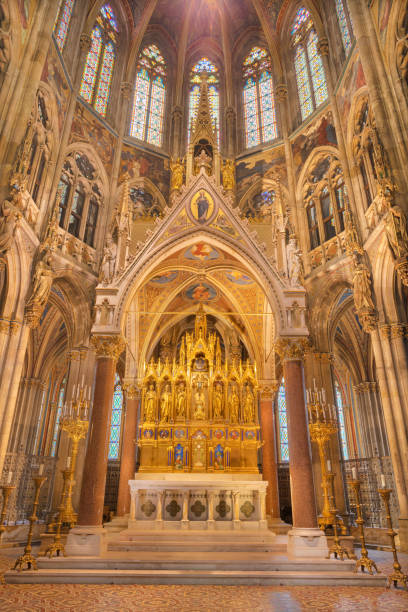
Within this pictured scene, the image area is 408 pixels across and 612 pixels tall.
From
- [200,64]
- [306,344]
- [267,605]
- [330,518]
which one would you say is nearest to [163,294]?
[306,344]

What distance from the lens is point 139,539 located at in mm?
12508

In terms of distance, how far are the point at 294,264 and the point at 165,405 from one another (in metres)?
8.03

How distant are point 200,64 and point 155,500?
2526 centimetres

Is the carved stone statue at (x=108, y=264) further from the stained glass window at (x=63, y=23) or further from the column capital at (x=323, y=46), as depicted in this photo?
the column capital at (x=323, y=46)

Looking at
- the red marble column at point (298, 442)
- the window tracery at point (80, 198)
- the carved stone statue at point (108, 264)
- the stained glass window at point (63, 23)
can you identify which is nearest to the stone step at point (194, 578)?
the red marble column at point (298, 442)

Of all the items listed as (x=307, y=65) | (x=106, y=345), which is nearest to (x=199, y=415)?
(x=106, y=345)

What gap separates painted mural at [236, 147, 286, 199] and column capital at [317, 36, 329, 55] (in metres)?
4.51

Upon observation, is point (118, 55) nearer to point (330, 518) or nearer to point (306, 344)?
point (306, 344)

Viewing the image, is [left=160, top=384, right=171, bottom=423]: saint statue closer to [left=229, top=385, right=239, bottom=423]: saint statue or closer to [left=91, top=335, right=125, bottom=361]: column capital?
[left=229, top=385, right=239, bottom=423]: saint statue

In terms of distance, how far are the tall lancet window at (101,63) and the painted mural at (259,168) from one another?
7.62 m

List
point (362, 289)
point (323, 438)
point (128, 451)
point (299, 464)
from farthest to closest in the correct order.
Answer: point (128, 451)
point (362, 289)
point (323, 438)
point (299, 464)

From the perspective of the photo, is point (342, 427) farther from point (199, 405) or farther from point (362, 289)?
point (362, 289)

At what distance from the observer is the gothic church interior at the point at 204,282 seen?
38.4 feet

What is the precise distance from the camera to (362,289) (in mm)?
13523
